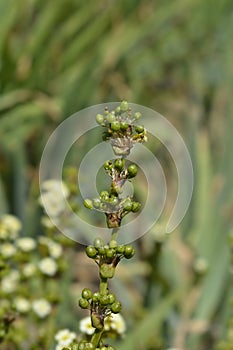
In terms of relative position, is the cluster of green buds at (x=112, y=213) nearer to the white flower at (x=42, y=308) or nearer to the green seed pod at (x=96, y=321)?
the green seed pod at (x=96, y=321)

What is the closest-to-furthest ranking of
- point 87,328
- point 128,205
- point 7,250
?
point 128,205
point 87,328
point 7,250

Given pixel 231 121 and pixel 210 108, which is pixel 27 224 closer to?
pixel 231 121

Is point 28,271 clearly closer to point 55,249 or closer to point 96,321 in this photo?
point 55,249

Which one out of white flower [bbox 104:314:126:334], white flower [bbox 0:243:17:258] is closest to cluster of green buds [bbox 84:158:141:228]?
white flower [bbox 104:314:126:334]

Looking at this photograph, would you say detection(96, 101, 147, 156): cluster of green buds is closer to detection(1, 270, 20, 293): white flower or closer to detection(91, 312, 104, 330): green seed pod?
detection(91, 312, 104, 330): green seed pod

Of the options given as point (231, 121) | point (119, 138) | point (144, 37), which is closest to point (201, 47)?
point (144, 37)

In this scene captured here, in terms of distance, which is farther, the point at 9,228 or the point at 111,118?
the point at 9,228

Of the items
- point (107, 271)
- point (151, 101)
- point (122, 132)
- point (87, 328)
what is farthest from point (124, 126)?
point (151, 101)
